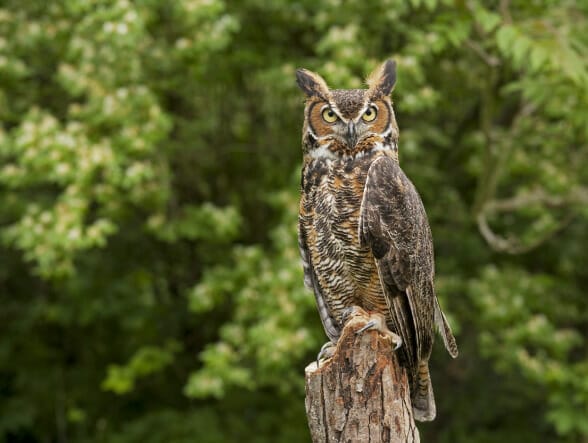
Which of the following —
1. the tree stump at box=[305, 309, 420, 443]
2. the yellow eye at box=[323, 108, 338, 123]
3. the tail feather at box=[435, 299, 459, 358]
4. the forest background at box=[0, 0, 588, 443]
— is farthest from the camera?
the forest background at box=[0, 0, 588, 443]

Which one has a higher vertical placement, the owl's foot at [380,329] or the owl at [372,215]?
the owl at [372,215]

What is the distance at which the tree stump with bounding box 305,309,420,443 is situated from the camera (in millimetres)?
2660

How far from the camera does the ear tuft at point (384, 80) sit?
2.81 m

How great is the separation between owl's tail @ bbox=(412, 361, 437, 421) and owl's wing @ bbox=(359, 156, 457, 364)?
7cm

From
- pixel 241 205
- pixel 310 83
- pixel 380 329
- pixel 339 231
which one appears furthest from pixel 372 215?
pixel 241 205

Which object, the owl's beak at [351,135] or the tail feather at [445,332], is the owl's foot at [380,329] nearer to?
the tail feather at [445,332]

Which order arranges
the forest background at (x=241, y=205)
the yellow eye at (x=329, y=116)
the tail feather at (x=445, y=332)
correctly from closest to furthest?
the yellow eye at (x=329, y=116) < the tail feather at (x=445, y=332) < the forest background at (x=241, y=205)

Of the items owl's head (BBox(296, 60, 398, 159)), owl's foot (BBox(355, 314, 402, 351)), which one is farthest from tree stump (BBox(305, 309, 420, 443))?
owl's head (BBox(296, 60, 398, 159))

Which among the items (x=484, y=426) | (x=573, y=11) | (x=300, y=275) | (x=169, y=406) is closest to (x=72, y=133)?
(x=300, y=275)

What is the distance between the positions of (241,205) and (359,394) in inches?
182

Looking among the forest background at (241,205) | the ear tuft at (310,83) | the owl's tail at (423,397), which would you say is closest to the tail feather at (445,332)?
the owl's tail at (423,397)

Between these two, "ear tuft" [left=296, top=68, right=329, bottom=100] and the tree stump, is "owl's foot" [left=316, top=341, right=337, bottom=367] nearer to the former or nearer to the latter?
the tree stump

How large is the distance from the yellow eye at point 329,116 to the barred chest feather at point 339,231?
0.15 m

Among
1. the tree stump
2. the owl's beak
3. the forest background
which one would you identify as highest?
the forest background
